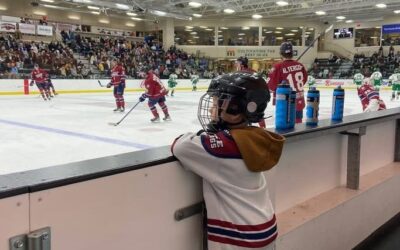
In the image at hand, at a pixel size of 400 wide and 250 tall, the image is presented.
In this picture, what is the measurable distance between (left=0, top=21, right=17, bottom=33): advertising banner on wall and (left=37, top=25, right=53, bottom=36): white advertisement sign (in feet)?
4.02

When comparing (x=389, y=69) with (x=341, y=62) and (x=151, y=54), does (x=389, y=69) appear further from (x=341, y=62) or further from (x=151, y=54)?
(x=151, y=54)

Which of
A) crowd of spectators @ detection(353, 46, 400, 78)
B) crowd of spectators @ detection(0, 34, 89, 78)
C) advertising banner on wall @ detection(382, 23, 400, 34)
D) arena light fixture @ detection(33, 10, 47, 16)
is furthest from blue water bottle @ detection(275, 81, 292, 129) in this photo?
advertising banner on wall @ detection(382, 23, 400, 34)

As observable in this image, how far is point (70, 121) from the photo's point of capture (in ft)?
25.3

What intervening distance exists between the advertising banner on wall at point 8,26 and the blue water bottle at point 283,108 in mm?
20678

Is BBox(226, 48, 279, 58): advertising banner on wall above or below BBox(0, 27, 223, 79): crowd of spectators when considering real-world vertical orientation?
above

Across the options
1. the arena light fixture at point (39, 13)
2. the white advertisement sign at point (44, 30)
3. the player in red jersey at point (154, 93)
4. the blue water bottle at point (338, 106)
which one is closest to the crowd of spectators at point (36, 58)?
the white advertisement sign at point (44, 30)

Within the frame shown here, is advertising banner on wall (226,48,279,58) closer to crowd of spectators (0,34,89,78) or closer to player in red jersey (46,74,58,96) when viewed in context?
crowd of spectators (0,34,89,78)

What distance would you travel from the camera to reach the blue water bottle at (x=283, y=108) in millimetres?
2080

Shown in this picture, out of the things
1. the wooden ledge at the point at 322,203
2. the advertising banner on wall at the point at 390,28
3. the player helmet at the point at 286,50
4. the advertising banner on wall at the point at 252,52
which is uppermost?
the advertising banner on wall at the point at 390,28

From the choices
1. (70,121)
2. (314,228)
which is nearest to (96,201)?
(314,228)

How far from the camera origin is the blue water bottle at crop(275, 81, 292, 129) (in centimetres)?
208

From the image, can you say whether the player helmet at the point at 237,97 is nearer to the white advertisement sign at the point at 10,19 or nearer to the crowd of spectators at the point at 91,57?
the crowd of spectators at the point at 91,57

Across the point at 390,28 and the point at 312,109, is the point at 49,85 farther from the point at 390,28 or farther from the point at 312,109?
the point at 390,28

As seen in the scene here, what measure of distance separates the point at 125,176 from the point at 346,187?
1825 mm
